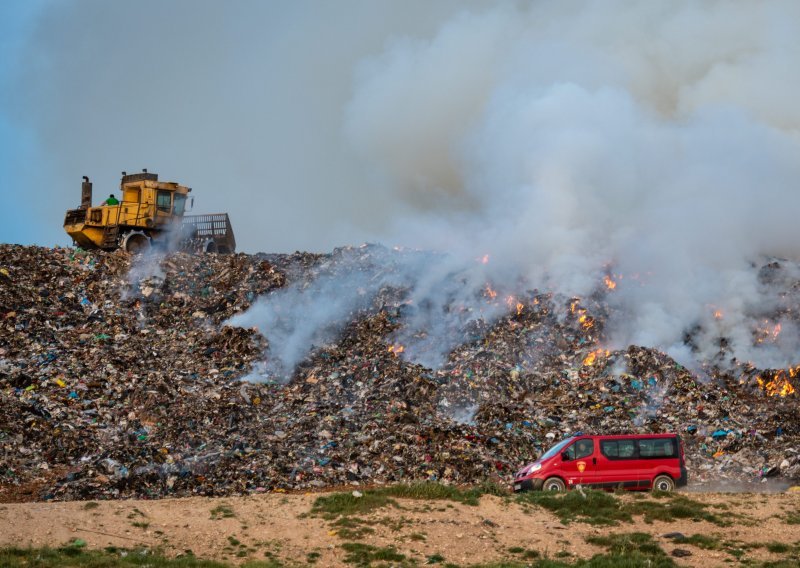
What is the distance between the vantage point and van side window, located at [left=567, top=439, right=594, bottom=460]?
18797 millimetres

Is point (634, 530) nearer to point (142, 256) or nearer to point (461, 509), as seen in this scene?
point (461, 509)

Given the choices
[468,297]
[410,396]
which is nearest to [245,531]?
[410,396]

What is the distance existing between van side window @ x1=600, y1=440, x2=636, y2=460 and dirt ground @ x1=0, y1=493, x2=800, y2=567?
2831 mm

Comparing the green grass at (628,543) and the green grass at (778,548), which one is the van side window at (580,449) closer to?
the green grass at (628,543)

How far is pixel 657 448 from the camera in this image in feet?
63.1

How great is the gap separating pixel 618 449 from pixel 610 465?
40 cm

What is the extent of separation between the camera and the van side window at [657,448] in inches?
754

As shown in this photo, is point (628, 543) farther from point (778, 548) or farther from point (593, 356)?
point (593, 356)

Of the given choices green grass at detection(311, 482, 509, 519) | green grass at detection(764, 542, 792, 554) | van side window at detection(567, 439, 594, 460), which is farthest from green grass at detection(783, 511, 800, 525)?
green grass at detection(311, 482, 509, 519)

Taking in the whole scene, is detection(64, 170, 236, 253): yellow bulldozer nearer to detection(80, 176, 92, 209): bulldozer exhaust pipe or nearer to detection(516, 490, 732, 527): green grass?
detection(80, 176, 92, 209): bulldozer exhaust pipe

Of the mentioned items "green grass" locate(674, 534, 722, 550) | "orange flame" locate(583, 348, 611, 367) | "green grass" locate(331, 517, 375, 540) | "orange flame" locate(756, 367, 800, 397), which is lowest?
"green grass" locate(674, 534, 722, 550)

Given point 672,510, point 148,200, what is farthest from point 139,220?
point 672,510

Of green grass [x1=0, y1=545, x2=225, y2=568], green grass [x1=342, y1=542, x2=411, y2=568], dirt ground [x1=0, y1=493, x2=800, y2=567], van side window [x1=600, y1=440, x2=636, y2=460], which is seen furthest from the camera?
van side window [x1=600, y1=440, x2=636, y2=460]

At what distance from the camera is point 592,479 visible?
18703 mm
